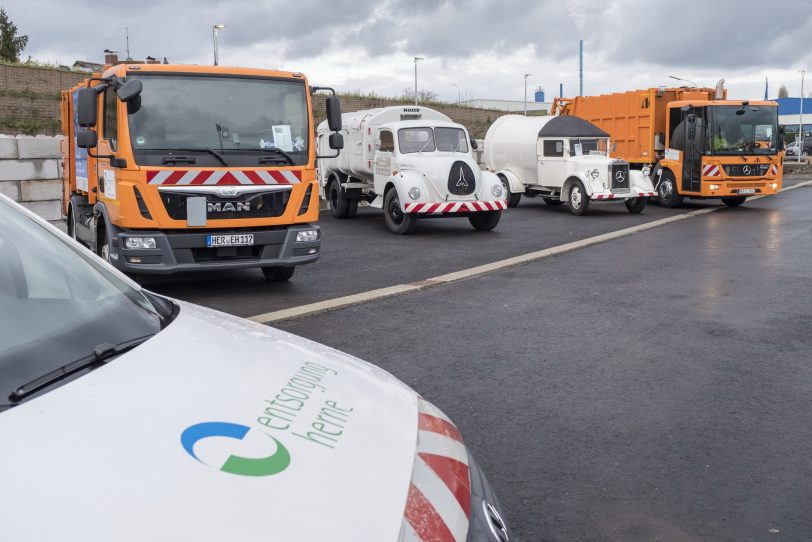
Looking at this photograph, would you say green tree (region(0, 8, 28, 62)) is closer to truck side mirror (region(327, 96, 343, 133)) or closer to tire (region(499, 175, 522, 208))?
tire (region(499, 175, 522, 208))

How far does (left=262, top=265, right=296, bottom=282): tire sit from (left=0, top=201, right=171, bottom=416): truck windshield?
23.6 feet

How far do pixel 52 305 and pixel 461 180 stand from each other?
1334 cm

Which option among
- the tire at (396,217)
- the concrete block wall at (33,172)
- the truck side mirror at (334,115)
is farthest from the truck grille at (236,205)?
the tire at (396,217)

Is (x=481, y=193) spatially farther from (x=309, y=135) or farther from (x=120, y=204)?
(x=120, y=204)

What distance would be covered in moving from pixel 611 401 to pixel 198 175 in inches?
208

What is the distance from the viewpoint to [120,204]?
8.73 m

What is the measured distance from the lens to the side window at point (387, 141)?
643 inches

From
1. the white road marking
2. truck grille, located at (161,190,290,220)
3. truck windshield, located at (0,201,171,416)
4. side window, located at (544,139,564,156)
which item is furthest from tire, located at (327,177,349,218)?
truck windshield, located at (0,201,171,416)

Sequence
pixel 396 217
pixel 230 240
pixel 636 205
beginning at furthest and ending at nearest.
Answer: pixel 636 205 < pixel 396 217 < pixel 230 240

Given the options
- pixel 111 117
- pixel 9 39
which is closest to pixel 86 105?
pixel 111 117

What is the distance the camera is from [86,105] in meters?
8.85

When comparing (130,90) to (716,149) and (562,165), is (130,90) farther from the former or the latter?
(716,149)

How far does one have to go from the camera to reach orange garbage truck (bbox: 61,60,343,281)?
8688mm

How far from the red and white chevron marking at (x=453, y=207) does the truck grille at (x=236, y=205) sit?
19.8 ft
